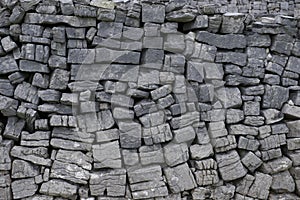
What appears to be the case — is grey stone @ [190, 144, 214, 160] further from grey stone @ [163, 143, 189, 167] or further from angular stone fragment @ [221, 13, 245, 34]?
angular stone fragment @ [221, 13, 245, 34]

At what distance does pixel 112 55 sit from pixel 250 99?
86.6 inches

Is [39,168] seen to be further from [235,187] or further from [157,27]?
[235,187]

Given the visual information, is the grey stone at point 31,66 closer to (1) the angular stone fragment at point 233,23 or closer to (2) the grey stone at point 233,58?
(2) the grey stone at point 233,58

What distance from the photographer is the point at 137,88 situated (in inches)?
177

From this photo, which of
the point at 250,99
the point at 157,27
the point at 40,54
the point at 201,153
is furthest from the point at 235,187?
the point at 40,54

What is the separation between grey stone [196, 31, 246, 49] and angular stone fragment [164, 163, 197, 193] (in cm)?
186

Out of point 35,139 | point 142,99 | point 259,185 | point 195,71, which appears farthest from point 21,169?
point 259,185

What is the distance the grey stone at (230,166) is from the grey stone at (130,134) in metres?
1.29

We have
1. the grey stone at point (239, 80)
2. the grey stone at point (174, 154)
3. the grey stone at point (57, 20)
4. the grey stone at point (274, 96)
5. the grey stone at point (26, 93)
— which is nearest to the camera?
the grey stone at point (57, 20)

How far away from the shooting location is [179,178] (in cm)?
464

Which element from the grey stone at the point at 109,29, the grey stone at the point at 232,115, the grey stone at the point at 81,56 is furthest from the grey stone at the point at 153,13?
the grey stone at the point at 232,115

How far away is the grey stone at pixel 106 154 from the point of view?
14.7 feet

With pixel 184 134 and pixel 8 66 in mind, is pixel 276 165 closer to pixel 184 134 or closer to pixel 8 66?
pixel 184 134

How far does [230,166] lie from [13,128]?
3248mm
